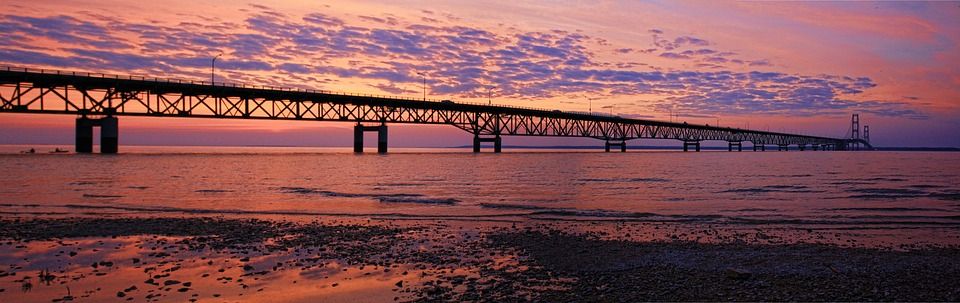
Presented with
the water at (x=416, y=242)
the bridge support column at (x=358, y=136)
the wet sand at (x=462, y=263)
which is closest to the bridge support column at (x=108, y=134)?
the bridge support column at (x=358, y=136)

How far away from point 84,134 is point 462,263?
321ft

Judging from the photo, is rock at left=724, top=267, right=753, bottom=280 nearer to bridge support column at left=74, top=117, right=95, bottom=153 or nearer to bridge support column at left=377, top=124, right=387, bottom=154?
bridge support column at left=74, top=117, right=95, bottom=153

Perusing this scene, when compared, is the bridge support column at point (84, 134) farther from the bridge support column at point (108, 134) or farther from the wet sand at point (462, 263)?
the wet sand at point (462, 263)

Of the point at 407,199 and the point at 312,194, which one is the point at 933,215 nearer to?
the point at 407,199

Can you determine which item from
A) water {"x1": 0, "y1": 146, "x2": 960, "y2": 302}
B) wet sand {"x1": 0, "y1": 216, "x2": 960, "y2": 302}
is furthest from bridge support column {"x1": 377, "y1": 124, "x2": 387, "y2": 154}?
wet sand {"x1": 0, "y1": 216, "x2": 960, "y2": 302}

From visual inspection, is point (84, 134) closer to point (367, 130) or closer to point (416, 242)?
point (367, 130)

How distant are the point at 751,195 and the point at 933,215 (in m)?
8.56

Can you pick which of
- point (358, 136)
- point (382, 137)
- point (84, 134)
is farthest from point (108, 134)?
point (382, 137)

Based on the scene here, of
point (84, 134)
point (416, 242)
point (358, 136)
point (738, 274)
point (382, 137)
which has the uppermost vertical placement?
point (358, 136)

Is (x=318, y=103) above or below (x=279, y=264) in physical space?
above

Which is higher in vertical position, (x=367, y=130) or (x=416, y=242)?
(x=367, y=130)

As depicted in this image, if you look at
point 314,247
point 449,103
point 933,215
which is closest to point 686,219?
point 933,215

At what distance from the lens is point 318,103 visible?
112000 millimetres

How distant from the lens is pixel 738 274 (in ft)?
31.4
